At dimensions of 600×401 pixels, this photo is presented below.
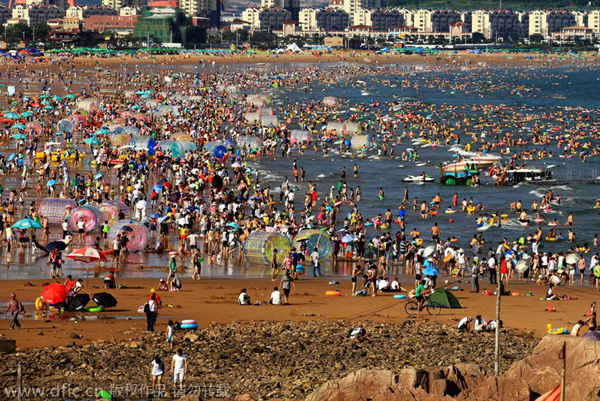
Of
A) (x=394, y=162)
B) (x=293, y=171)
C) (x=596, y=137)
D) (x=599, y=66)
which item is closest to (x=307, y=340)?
(x=293, y=171)

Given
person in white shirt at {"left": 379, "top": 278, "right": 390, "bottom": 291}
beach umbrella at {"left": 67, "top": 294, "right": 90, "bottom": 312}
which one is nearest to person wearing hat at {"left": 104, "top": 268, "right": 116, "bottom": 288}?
beach umbrella at {"left": 67, "top": 294, "right": 90, "bottom": 312}

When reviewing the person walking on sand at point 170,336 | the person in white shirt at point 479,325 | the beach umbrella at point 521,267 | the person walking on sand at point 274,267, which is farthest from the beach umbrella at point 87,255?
the beach umbrella at point 521,267

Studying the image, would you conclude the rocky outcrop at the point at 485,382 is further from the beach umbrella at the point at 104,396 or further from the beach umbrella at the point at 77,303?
the beach umbrella at the point at 77,303

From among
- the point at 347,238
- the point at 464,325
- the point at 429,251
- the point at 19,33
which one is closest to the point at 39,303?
the point at 464,325

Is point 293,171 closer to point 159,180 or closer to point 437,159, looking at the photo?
point 159,180

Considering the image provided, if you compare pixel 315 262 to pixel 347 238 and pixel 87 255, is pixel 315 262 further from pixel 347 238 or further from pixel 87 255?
pixel 87 255
